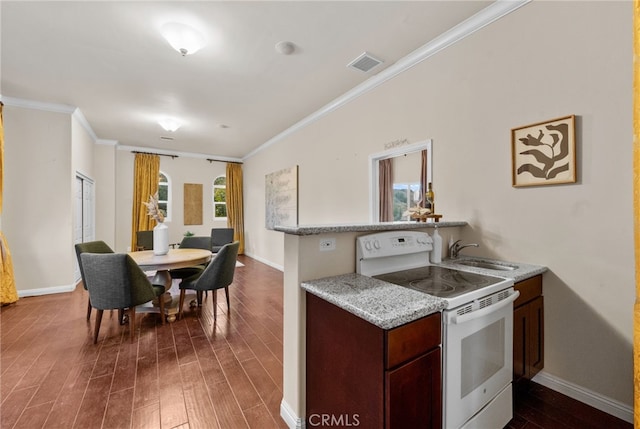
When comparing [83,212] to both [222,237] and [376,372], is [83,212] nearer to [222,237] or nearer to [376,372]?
[222,237]

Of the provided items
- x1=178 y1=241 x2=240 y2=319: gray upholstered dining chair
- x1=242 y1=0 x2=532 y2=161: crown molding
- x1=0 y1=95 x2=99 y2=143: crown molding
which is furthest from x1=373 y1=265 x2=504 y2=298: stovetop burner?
x1=0 y1=95 x2=99 y2=143: crown molding

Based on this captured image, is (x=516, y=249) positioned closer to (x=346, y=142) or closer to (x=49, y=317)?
(x=346, y=142)

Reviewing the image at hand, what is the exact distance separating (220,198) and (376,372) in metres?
7.26

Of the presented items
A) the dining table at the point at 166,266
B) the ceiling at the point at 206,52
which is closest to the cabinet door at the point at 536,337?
the ceiling at the point at 206,52

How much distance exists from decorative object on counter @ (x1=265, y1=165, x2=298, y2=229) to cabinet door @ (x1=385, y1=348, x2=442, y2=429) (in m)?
3.77

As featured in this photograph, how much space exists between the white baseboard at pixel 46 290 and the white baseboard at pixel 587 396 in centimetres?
576

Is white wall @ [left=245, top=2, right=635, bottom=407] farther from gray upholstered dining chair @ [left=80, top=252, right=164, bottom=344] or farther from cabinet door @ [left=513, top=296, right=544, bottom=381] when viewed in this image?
gray upholstered dining chair @ [left=80, top=252, right=164, bottom=344]

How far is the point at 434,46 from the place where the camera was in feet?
8.41

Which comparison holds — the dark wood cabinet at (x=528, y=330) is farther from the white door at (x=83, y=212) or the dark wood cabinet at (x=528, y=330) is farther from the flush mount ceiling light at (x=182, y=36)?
the white door at (x=83, y=212)

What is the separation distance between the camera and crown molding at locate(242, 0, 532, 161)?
2.11m

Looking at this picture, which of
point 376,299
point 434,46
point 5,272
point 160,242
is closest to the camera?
point 376,299

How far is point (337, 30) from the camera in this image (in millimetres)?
2377

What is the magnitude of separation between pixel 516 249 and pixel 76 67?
4680mm

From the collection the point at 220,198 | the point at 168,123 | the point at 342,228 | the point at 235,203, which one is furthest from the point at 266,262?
the point at 342,228
